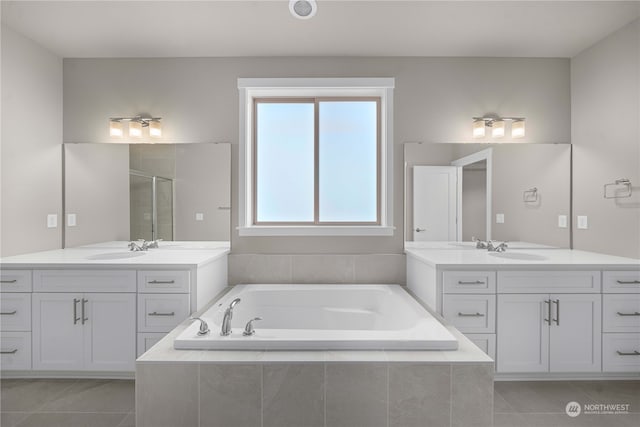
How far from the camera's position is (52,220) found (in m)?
2.68

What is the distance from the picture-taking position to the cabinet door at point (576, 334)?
7.02 ft

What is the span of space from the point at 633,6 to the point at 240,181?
2.97 meters

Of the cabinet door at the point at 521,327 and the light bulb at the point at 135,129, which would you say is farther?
the light bulb at the point at 135,129

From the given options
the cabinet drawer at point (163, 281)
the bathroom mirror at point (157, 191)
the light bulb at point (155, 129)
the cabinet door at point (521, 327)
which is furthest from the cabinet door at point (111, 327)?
the cabinet door at point (521, 327)

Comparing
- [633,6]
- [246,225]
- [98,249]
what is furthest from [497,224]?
[98,249]

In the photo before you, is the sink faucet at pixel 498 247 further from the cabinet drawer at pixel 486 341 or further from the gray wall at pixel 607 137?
the cabinet drawer at pixel 486 341

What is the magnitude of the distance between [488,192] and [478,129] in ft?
1.73

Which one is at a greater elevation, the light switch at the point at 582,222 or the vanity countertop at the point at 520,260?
the light switch at the point at 582,222

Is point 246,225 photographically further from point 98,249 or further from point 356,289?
point 98,249

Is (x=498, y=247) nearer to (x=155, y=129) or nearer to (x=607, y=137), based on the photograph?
(x=607, y=137)

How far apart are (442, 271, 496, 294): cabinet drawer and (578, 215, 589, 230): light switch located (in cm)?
116

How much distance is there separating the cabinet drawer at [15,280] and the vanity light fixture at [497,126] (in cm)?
344

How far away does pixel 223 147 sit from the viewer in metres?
2.74

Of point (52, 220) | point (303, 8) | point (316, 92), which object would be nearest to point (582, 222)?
point (316, 92)
